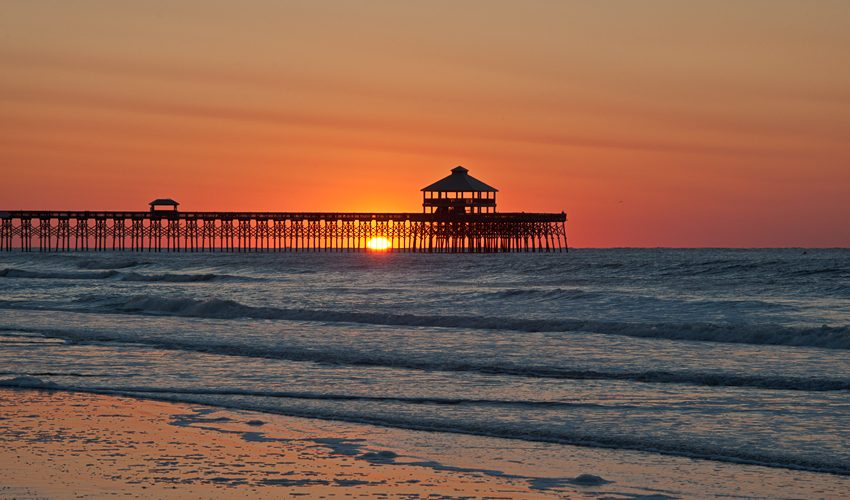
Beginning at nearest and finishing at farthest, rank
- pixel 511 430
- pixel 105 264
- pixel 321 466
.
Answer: pixel 321 466
pixel 511 430
pixel 105 264

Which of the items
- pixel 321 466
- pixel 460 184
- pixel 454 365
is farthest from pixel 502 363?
pixel 460 184

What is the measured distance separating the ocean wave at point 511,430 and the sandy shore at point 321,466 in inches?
7.5

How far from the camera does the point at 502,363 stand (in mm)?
13945

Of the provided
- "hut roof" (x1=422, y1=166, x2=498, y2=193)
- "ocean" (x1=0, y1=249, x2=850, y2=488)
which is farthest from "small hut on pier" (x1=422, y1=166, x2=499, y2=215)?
"ocean" (x1=0, y1=249, x2=850, y2=488)

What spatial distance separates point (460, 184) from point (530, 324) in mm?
64189

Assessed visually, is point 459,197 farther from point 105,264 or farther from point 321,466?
point 321,466

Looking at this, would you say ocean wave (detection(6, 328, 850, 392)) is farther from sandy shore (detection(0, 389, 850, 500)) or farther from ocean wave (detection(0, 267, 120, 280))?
ocean wave (detection(0, 267, 120, 280))

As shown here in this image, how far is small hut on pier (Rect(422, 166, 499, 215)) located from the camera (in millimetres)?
83062

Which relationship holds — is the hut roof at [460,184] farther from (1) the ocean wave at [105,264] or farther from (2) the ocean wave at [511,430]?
(2) the ocean wave at [511,430]

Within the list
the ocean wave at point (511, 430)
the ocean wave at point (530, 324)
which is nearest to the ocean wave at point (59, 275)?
the ocean wave at point (530, 324)

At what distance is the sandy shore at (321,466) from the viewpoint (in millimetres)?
6895

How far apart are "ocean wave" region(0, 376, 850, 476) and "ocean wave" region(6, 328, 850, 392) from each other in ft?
10.7

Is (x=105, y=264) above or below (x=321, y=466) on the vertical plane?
above

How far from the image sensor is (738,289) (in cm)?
3306
